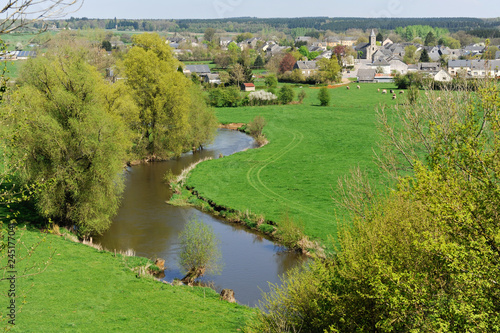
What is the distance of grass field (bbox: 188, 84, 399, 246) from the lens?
35625mm

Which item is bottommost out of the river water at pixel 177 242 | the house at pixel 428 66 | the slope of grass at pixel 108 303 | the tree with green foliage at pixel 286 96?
the river water at pixel 177 242

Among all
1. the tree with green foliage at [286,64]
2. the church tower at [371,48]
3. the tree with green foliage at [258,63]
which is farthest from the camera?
the church tower at [371,48]

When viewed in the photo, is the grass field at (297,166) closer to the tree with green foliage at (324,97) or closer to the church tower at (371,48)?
the tree with green foliage at (324,97)

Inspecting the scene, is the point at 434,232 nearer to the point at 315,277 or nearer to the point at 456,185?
the point at 456,185

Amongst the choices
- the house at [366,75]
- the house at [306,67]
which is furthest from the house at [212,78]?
the house at [366,75]

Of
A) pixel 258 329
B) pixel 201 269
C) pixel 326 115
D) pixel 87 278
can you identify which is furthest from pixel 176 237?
pixel 326 115

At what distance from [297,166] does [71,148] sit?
2345 centimetres

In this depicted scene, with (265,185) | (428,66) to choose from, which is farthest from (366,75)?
(265,185)

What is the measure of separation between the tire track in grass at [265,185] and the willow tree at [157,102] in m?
10.00

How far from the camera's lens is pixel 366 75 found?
123812 millimetres

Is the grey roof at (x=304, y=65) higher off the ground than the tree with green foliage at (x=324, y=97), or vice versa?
the grey roof at (x=304, y=65)

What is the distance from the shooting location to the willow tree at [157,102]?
166ft

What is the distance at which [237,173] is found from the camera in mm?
45688

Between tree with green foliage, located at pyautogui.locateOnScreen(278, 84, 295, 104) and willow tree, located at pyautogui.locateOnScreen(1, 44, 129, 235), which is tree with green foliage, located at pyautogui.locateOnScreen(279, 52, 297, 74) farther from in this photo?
willow tree, located at pyautogui.locateOnScreen(1, 44, 129, 235)
